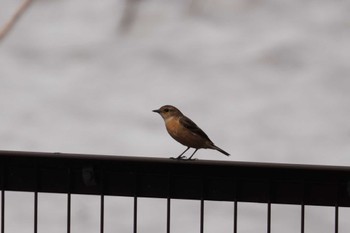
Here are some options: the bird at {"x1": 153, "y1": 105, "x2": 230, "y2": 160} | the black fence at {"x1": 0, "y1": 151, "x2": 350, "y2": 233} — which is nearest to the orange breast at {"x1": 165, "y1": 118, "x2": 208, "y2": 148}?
the bird at {"x1": 153, "y1": 105, "x2": 230, "y2": 160}

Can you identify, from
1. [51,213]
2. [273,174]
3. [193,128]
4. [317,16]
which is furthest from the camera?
[317,16]

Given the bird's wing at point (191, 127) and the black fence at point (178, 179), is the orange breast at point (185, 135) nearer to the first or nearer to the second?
the bird's wing at point (191, 127)

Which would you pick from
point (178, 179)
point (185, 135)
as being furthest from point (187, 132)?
point (178, 179)

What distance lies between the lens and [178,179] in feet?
4.74

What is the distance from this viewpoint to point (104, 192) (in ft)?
4.81

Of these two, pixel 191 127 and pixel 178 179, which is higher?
pixel 191 127

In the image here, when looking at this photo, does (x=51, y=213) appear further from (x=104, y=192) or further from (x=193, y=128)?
(x=104, y=192)

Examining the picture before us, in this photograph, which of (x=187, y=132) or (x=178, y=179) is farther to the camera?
(x=187, y=132)

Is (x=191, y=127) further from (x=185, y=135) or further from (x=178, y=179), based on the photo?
(x=178, y=179)

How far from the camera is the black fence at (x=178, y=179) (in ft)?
4.58

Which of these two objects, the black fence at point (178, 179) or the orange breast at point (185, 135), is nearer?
the black fence at point (178, 179)

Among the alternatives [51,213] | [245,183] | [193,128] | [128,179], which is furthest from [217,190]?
[51,213]

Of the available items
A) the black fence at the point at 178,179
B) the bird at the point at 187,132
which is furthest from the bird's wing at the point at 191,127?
the black fence at the point at 178,179

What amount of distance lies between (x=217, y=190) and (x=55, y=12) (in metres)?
5.91
